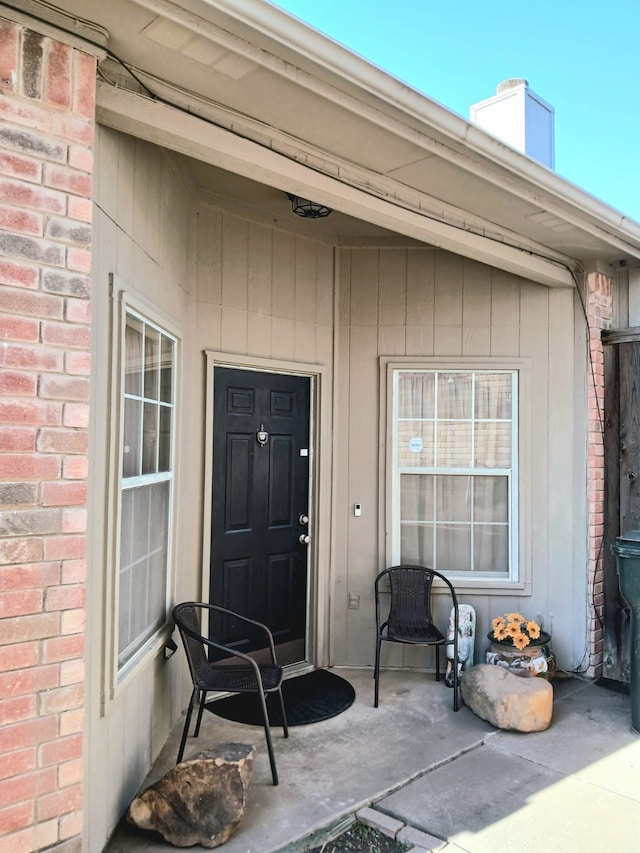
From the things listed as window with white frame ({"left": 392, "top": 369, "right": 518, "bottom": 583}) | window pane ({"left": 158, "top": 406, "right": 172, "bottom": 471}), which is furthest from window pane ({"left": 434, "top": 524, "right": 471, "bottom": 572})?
window pane ({"left": 158, "top": 406, "right": 172, "bottom": 471})

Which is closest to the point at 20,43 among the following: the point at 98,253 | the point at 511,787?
the point at 98,253

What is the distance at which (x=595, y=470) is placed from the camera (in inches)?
164

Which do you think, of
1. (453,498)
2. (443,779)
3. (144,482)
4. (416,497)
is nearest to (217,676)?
(144,482)

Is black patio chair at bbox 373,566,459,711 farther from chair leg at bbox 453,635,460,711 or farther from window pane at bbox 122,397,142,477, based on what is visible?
window pane at bbox 122,397,142,477

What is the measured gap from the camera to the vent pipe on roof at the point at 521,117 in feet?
18.8

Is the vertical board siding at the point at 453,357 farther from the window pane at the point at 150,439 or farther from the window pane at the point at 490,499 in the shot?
the window pane at the point at 150,439

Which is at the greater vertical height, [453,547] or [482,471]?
[482,471]

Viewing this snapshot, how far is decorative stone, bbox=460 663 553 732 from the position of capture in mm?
3307

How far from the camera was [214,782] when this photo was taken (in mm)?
2334

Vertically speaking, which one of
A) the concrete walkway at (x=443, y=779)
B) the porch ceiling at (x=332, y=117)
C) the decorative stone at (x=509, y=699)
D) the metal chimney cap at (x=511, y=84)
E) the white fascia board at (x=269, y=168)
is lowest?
the concrete walkway at (x=443, y=779)

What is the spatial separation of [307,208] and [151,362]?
150cm

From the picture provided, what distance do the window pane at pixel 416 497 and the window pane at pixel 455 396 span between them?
473 mm

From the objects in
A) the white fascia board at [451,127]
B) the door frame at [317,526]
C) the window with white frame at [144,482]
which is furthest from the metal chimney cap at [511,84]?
the window with white frame at [144,482]

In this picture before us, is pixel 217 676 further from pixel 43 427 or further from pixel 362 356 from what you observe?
pixel 362 356
